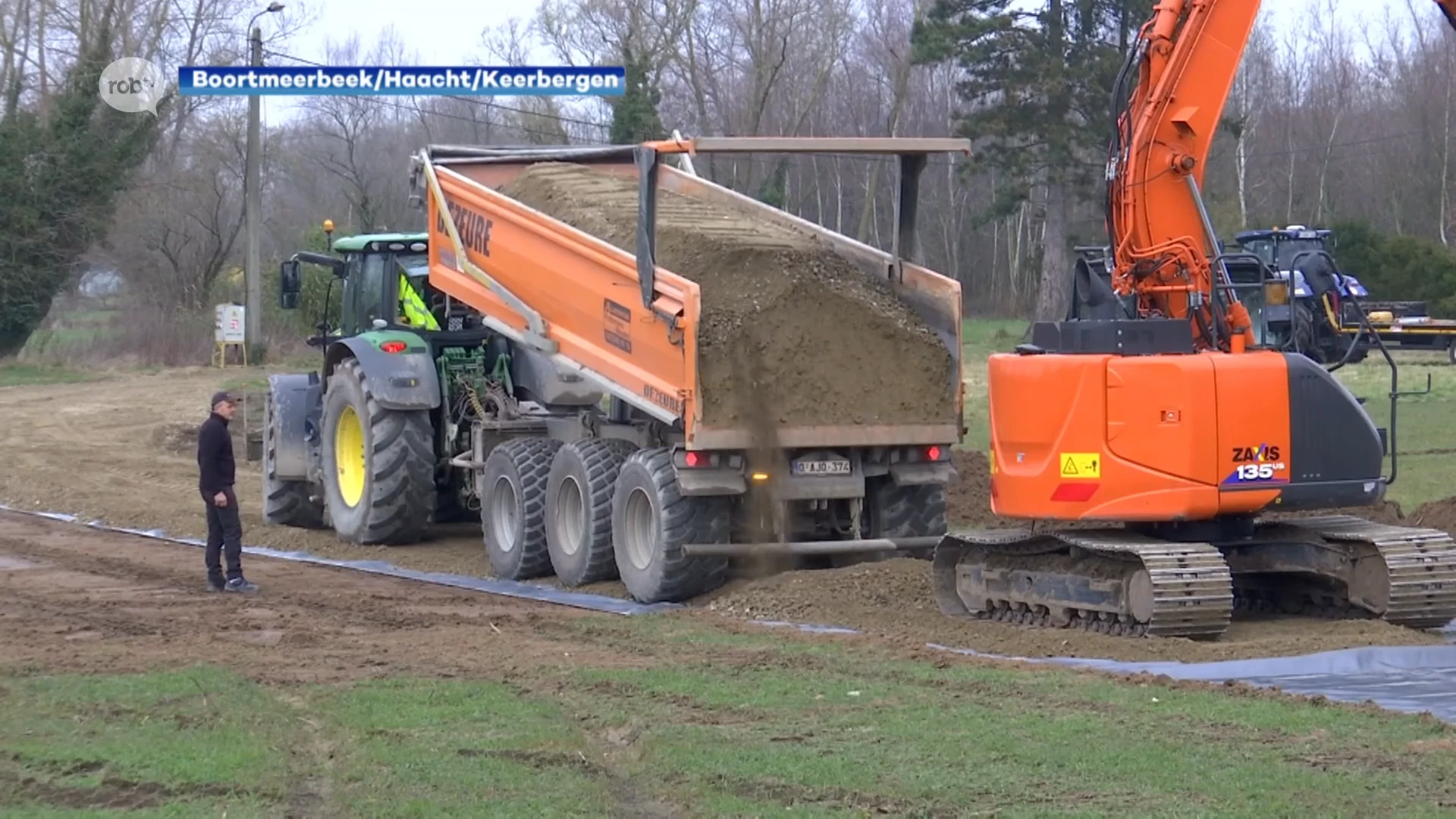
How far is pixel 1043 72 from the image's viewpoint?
3919 cm

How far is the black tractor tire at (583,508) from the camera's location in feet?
44.0

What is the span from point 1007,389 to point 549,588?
14.6 feet

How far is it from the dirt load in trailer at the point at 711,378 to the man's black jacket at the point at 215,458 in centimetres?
208

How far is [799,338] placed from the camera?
12.6 metres

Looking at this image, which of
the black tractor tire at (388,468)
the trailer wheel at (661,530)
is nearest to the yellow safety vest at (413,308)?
the black tractor tire at (388,468)

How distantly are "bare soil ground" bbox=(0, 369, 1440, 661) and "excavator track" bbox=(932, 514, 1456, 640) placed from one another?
0.59ft

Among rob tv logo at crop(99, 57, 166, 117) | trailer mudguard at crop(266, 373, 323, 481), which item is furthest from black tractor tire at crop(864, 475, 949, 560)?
rob tv logo at crop(99, 57, 166, 117)

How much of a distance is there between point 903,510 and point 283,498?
24.7 feet

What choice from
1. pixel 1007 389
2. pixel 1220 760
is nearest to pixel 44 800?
pixel 1220 760

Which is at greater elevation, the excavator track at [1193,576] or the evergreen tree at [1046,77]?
the evergreen tree at [1046,77]

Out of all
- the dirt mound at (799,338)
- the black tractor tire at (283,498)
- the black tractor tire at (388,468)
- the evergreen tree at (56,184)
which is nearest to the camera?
the dirt mound at (799,338)

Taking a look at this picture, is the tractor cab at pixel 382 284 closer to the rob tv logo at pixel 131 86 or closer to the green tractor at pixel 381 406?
the green tractor at pixel 381 406

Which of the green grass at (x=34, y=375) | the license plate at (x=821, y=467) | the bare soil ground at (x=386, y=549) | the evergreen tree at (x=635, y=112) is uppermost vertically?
the evergreen tree at (x=635, y=112)

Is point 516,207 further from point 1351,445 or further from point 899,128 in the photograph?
point 899,128
